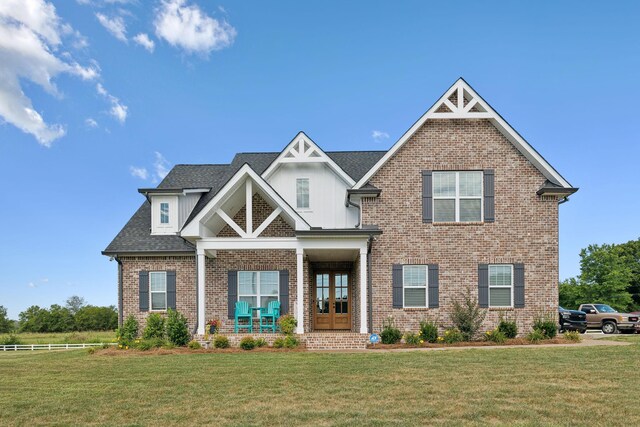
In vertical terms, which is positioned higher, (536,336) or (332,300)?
(332,300)

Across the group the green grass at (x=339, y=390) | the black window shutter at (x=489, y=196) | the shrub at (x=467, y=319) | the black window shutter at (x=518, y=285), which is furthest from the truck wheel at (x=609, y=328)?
the green grass at (x=339, y=390)

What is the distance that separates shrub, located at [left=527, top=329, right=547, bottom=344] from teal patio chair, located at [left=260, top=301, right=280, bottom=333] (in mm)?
8316

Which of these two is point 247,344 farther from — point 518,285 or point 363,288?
point 518,285

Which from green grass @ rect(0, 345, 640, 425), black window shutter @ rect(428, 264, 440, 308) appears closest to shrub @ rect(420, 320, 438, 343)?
black window shutter @ rect(428, 264, 440, 308)

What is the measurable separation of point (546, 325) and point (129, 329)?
1404 cm

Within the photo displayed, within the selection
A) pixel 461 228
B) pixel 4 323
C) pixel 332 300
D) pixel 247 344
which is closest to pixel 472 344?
pixel 461 228

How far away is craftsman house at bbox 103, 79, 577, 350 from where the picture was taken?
1686 centimetres

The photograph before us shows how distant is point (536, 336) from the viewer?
16406mm

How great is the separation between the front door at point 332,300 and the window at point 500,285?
5.36 m

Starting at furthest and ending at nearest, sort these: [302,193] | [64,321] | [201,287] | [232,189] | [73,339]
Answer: [64,321] → [73,339] → [302,193] → [201,287] → [232,189]

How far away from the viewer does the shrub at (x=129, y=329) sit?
17.7 m

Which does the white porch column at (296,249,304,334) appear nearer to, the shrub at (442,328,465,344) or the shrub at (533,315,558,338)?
the shrub at (442,328,465,344)

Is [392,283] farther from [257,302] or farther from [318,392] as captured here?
[318,392]

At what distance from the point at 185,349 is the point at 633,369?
1171 centimetres
